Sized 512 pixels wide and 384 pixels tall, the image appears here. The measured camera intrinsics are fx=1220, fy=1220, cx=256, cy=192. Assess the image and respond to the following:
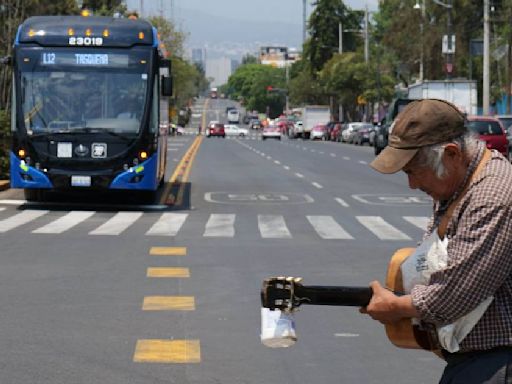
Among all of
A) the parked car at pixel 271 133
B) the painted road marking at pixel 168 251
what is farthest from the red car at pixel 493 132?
the parked car at pixel 271 133

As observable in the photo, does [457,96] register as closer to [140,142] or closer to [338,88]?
[140,142]

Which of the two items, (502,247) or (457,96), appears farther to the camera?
(457,96)

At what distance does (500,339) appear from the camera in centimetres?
404

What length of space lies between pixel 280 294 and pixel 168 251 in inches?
455

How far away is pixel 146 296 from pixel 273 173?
25.4 meters

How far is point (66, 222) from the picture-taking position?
19875mm

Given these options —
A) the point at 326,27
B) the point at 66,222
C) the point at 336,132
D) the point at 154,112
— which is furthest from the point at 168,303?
the point at 326,27

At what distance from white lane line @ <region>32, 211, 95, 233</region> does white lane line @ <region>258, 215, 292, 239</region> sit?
9.85 ft

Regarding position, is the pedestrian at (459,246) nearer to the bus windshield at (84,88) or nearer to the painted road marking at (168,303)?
the painted road marking at (168,303)

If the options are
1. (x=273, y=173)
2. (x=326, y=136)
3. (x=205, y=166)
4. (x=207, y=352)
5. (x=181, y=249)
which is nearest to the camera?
(x=207, y=352)

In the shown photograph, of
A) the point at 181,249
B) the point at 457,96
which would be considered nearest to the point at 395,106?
the point at 457,96

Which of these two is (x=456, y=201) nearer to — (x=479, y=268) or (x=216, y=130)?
(x=479, y=268)

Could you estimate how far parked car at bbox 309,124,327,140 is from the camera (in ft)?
319

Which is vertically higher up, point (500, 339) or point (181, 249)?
point (500, 339)
